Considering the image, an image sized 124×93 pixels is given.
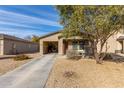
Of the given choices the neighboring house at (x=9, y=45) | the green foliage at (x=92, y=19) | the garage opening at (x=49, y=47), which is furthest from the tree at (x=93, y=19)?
the neighboring house at (x=9, y=45)

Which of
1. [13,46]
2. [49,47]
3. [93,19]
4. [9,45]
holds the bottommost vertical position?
[49,47]

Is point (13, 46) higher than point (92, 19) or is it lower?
lower

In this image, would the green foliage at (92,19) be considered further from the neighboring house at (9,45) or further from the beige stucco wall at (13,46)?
the beige stucco wall at (13,46)

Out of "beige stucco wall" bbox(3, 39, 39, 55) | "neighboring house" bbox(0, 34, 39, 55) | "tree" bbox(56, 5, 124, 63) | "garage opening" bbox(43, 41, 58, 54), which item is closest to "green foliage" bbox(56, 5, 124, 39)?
"tree" bbox(56, 5, 124, 63)

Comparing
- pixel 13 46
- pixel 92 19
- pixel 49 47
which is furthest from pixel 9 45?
pixel 92 19

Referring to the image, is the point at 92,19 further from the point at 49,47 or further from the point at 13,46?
the point at 13,46

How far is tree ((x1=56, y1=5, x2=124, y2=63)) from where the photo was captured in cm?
1596

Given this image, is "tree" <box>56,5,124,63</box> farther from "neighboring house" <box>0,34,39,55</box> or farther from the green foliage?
"neighboring house" <box>0,34,39,55</box>

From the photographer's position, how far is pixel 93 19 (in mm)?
16859

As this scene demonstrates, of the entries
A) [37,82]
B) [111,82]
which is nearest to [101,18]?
[111,82]

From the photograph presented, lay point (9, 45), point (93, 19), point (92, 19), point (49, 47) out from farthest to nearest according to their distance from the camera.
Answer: point (49, 47)
point (9, 45)
point (92, 19)
point (93, 19)

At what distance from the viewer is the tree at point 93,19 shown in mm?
15961

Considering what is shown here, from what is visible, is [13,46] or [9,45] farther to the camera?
[13,46]
